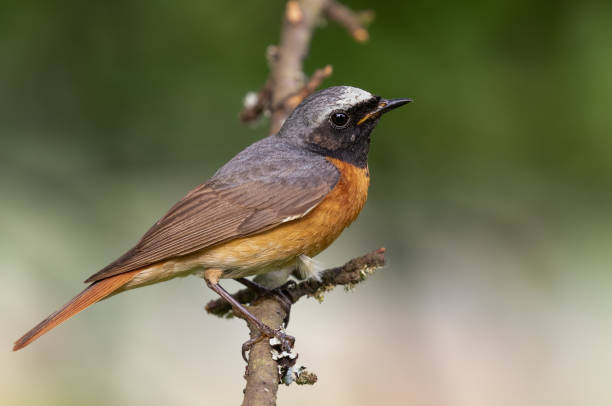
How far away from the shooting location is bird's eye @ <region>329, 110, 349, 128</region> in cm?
351

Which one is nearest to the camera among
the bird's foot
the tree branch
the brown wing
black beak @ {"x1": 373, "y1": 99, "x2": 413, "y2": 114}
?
the tree branch

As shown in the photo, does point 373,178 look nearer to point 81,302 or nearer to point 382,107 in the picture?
point 382,107

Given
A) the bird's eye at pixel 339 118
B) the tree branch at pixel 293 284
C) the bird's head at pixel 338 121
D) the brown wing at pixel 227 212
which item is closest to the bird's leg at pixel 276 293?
the tree branch at pixel 293 284

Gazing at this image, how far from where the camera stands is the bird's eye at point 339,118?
3.51 m

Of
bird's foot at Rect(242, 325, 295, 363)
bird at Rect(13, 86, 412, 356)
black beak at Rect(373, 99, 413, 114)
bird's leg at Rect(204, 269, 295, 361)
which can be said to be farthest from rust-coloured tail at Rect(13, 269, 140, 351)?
black beak at Rect(373, 99, 413, 114)

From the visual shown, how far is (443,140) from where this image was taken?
16.1ft

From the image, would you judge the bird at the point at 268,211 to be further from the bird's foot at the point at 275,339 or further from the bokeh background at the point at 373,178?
the bokeh background at the point at 373,178

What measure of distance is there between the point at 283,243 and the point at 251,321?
42cm

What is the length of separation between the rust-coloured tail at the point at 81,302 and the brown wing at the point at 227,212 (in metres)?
0.05

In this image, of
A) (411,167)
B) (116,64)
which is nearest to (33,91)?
(116,64)

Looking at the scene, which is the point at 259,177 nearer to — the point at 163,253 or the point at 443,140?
the point at 163,253

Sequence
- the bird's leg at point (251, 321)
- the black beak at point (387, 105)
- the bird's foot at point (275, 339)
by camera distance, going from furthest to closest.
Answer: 1. the black beak at point (387, 105)
2. the bird's leg at point (251, 321)
3. the bird's foot at point (275, 339)

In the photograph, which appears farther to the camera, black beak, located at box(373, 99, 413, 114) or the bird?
black beak, located at box(373, 99, 413, 114)

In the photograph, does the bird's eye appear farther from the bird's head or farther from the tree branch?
the tree branch
